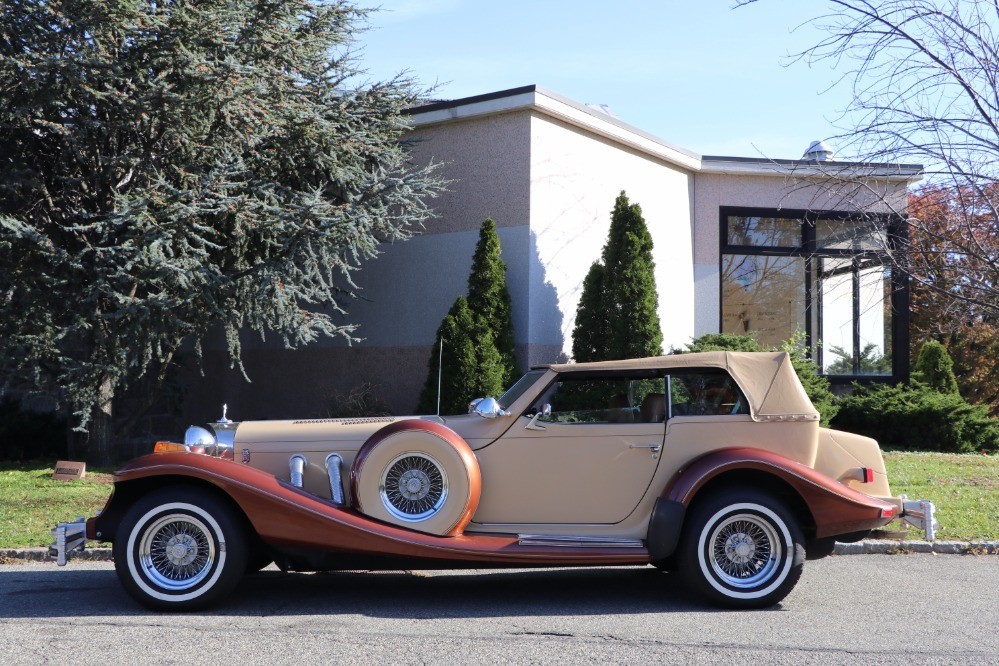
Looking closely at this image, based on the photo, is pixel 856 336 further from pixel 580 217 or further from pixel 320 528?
pixel 320 528

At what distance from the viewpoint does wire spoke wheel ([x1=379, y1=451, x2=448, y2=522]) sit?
19.4ft

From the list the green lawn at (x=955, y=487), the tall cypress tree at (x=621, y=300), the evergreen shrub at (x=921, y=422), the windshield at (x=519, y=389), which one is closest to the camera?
the windshield at (x=519, y=389)

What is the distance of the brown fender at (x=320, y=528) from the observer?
18.8ft

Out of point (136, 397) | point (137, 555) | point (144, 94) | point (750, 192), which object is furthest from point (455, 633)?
point (750, 192)

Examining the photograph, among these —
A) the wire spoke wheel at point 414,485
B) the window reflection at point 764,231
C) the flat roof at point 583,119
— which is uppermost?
the flat roof at point 583,119

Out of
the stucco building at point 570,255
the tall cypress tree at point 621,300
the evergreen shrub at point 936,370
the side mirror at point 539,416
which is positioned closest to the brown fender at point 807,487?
the side mirror at point 539,416

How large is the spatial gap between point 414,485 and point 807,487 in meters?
2.46

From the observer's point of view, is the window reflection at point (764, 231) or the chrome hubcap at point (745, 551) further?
the window reflection at point (764, 231)

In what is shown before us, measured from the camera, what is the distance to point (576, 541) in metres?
6.00

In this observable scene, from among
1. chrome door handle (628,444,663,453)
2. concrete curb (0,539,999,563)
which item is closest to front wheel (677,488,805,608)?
chrome door handle (628,444,663,453)

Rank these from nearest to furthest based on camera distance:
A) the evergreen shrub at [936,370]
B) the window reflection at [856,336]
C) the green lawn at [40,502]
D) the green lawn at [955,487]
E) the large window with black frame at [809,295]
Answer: the green lawn at [40,502] → the green lawn at [955,487] → the large window with black frame at [809,295] → the window reflection at [856,336] → the evergreen shrub at [936,370]

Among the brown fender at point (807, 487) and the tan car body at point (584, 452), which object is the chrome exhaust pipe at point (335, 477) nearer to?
the tan car body at point (584, 452)

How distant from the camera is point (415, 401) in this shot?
14.3m

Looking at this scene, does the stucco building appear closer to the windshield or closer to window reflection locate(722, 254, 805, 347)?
window reflection locate(722, 254, 805, 347)
